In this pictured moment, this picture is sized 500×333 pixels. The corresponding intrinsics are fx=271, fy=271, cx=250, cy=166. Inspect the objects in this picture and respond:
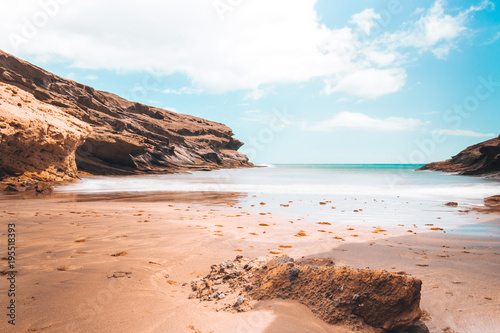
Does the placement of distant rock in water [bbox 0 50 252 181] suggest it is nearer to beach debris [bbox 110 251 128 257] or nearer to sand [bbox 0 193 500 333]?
sand [bbox 0 193 500 333]

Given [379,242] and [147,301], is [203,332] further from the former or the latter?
[379,242]

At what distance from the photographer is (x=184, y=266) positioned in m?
3.61

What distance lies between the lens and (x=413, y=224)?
6840mm

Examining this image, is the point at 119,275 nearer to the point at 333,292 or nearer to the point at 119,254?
the point at 119,254

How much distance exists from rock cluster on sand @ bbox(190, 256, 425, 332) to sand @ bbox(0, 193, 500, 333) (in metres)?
0.12

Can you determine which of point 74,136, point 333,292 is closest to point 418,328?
point 333,292

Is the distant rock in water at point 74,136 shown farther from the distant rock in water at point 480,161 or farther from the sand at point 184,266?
the distant rock in water at point 480,161

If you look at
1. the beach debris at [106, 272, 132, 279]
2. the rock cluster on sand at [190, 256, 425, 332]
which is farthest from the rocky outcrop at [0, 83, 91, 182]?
the rock cluster on sand at [190, 256, 425, 332]

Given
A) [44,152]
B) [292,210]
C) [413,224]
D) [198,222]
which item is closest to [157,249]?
[198,222]

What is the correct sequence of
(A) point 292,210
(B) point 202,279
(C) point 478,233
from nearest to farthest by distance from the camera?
1. (B) point 202,279
2. (C) point 478,233
3. (A) point 292,210

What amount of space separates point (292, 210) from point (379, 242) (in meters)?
4.04

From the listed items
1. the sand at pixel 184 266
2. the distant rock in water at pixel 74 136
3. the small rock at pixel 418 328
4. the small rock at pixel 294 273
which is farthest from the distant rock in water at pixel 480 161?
the small rock at pixel 294 273

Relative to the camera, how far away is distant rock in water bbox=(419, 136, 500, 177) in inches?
1367

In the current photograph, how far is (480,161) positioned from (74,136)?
52.0 metres
